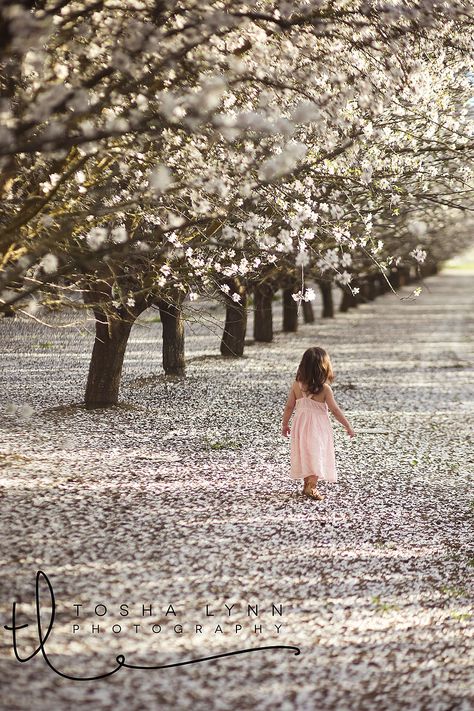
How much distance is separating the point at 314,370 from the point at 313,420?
569 mm

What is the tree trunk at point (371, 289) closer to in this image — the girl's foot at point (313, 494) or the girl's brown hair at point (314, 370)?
the girl's foot at point (313, 494)

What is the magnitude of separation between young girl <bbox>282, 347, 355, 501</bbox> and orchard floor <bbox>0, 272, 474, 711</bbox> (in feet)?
1.35

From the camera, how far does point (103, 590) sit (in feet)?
20.3

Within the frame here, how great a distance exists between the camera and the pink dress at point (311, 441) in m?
8.80

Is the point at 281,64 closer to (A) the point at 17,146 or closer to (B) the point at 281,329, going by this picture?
(A) the point at 17,146

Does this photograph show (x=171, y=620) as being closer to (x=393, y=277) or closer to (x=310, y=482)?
(x=310, y=482)

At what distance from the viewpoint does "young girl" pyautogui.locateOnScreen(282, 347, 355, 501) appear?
344 inches

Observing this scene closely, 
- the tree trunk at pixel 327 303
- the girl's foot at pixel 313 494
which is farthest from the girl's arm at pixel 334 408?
the tree trunk at pixel 327 303

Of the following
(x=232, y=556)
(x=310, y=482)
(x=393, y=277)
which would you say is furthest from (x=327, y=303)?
(x=232, y=556)

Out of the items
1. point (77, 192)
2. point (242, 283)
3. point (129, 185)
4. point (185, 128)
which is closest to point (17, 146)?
point (185, 128)

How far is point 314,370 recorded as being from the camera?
28.5 ft

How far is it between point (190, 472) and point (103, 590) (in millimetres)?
3715

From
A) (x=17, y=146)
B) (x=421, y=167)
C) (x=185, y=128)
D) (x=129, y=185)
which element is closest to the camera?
(x=17, y=146)

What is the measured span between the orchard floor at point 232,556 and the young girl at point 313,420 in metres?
0.41
